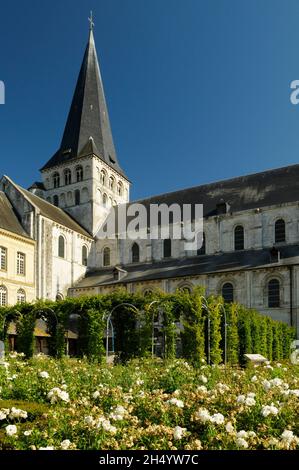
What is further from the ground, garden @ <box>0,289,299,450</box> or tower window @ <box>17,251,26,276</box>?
tower window @ <box>17,251,26,276</box>

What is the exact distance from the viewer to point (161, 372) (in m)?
12.1

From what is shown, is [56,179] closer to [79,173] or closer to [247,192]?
[79,173]

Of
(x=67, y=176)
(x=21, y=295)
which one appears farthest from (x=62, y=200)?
(x=21, y=295)

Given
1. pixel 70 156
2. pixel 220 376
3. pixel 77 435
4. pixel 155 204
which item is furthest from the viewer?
pixel 70 156

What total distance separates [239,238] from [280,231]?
335 cm

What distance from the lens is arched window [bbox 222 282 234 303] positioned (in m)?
34.2

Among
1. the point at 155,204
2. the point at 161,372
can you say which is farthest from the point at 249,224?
the point at 161,372

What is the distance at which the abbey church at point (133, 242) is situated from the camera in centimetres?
3378

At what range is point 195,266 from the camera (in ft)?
120

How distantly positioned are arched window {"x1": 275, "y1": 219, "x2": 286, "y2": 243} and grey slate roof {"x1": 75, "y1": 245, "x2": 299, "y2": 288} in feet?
3.18

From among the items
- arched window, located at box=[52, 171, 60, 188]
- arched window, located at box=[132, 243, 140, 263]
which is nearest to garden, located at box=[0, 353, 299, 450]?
arched window, located at box=[132, 243, 140, 263]

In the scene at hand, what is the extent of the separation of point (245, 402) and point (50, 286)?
32317 millimetres

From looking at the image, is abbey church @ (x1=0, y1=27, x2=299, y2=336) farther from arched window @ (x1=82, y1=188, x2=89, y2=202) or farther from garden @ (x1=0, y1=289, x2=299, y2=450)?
garden @ (x1=0, y1=289, x2=299, y2=450)
